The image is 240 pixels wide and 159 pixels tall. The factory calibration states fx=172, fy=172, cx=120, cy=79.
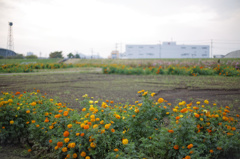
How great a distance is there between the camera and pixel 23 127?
279 centimetres

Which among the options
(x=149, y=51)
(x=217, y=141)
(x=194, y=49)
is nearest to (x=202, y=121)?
(x=217, y=141)

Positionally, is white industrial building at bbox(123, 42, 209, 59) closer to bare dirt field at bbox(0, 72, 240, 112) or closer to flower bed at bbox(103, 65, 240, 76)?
flower bed at bbox(103, 65, 240, 76)

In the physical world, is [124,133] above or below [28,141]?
above

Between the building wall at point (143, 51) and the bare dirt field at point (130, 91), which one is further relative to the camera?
the building wall at point (143, 51)

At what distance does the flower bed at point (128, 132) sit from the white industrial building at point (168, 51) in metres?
70.7

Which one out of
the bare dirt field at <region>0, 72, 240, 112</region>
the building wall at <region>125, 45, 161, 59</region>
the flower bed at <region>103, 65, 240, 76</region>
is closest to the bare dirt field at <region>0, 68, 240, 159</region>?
the bare dirt field at <region>0, 72, 240, 112</region>

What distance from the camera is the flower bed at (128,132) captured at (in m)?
2.03

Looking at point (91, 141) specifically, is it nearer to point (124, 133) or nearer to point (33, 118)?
point (124, 133)

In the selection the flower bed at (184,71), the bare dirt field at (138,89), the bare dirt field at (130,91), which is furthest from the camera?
the flower bed at (184,71)

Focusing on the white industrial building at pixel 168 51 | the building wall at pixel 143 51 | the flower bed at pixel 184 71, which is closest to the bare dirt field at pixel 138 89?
the flower bed at pixel 184 71

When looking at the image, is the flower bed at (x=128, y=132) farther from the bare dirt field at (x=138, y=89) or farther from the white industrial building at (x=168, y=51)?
the white industrial building at (x=168, y=51)

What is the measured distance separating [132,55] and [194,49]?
26555 millimetres

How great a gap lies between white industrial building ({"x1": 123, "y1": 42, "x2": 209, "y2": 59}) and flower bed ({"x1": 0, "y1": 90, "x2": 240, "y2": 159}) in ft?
232

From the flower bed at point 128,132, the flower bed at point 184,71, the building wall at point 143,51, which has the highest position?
the building wall at point 143,51
